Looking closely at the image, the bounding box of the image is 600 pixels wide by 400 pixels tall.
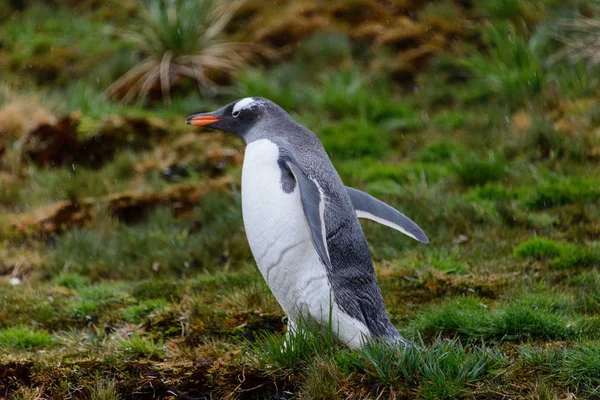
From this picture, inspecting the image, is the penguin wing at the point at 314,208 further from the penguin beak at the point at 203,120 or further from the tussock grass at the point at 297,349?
the penguin beak at the point at 203,120

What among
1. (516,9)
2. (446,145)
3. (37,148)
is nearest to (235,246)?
(446,145)

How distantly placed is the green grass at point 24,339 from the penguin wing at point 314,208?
2.10m

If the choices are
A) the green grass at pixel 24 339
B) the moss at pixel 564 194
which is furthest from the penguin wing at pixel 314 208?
the moss at pixel 564 194

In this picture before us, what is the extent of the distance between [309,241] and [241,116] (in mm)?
1010

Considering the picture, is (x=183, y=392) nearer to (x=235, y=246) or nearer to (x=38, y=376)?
(x=38, y=376)

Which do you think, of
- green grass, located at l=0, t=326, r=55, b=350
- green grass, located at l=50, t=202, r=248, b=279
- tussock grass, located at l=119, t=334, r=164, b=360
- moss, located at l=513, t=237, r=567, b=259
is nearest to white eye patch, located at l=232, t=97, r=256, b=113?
tussock grass, located at l=119, t=334, r=164, b=360

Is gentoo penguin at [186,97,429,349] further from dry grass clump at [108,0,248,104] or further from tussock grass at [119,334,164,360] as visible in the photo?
dry grass clump at [108,0,248,104]

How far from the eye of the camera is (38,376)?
13.2ft

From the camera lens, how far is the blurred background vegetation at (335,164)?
13.0ft

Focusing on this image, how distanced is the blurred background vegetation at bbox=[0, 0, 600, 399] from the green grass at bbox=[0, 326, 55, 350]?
0.02 metres

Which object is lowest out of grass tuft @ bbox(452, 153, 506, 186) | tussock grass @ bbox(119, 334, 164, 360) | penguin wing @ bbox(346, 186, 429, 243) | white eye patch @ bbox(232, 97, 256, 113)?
grass tuft @ bbox(452, 153, 506, 186)

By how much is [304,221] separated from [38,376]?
4.97 ft

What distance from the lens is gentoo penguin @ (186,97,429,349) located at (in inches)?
161

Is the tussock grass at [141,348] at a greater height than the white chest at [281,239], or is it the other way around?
the white chest at [281,239]
